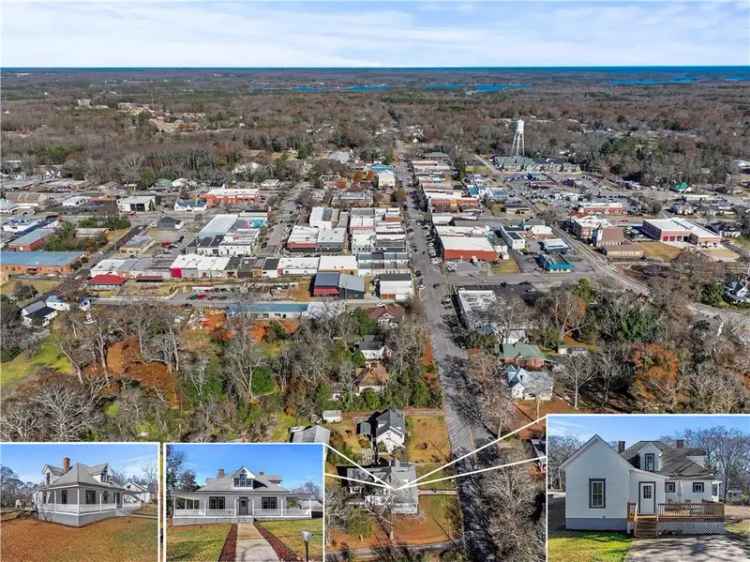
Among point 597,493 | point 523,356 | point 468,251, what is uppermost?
point 597,493

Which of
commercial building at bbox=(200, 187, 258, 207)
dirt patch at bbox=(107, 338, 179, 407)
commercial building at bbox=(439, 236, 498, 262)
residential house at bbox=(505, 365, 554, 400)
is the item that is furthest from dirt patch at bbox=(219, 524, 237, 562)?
commercial building at bbox=(200, 187, 258, 207)

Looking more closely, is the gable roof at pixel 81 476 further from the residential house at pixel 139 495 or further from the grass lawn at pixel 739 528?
the grass lawn at pixel 739 528

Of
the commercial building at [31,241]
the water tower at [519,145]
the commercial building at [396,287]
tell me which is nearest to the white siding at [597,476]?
the commercial building at [396,287]

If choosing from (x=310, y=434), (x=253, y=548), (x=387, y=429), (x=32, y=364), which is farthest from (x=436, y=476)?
(x=32, y=364)

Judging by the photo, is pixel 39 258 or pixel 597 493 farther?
pixel 39 258

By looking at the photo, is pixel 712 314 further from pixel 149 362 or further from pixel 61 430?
pixel 61 430

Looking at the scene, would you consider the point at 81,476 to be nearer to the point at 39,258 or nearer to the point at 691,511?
the point at 691,511

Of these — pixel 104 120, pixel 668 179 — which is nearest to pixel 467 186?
pixel 668 179

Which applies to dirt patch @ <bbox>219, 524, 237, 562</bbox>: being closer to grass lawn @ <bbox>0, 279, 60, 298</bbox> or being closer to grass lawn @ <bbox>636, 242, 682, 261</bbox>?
grass lawn @ <bbox>0, 279, 60, 298</bbox>
